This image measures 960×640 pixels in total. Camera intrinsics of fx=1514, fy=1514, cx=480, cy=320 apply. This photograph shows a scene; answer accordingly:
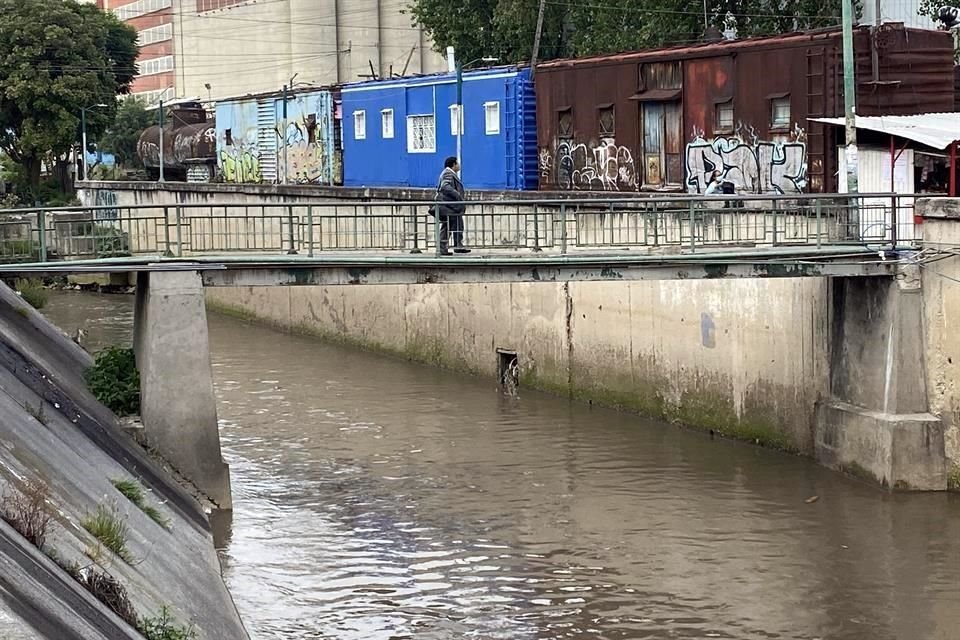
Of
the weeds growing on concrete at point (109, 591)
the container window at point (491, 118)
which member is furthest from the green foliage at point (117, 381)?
the container window at point (491, 118)

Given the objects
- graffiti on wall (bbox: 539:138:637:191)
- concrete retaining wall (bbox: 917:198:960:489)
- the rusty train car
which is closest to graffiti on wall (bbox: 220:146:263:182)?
the rusty train car

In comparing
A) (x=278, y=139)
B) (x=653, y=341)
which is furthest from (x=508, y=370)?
(x=278, y=139)

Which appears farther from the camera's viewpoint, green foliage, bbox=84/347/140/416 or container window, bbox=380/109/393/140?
container window, bbox=380/109/393/140

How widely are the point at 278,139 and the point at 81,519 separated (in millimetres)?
43571

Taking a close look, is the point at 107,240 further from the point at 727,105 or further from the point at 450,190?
the point at 727,105

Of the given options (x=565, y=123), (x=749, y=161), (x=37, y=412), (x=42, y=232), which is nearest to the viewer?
(x=37, y=412)

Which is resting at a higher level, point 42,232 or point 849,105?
point 849,105

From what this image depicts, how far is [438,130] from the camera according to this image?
41281 millimetres

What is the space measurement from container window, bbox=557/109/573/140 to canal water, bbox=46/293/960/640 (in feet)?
35.6

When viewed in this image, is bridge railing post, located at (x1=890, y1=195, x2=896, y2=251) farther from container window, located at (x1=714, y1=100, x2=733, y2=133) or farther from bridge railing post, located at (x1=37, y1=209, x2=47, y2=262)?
bridge railing post, located at (x1=37, y1=209, x2=47, y2=262)

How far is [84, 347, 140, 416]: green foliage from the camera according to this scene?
62.5ft

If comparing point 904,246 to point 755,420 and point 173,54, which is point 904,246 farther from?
point 173,54

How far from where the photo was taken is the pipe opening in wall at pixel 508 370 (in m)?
29.7

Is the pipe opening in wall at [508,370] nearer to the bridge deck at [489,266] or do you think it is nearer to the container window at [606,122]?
the container window at [606,122]
